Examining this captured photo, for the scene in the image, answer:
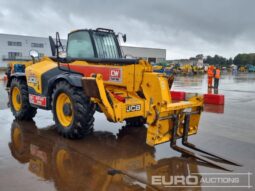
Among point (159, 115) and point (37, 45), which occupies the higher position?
point (37, 45)

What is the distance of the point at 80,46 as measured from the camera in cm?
692

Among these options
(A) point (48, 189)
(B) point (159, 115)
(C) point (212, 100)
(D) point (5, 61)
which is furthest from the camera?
(D) point (5, 61)

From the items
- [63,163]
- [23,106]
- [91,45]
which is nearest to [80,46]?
[91,45]

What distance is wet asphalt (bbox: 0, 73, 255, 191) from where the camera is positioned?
4.18m

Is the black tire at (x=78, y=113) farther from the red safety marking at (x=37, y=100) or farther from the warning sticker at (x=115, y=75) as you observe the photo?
the red safety marking at (x=37, y=100)

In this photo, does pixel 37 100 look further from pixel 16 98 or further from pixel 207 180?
pixel 207 180

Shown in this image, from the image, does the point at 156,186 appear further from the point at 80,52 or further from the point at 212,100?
the point at 212,100

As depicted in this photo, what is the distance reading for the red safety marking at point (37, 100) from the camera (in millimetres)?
7103

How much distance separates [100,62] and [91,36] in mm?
809

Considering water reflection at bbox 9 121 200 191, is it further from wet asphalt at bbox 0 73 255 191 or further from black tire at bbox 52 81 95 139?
black tire at bbox 52 81 95 139

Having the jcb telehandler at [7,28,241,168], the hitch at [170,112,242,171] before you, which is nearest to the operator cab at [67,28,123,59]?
the jcb telehandler at [7,28,241,168]

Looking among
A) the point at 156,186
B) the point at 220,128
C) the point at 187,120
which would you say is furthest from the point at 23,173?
the point at 220,128

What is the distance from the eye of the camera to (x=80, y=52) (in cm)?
688

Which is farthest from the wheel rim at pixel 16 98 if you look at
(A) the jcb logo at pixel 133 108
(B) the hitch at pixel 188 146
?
(B) the hitch at pixel 188 146
